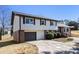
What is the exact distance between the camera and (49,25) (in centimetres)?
565

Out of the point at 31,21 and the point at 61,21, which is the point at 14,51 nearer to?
the point at 31,21

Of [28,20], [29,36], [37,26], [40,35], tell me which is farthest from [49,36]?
[28,20]

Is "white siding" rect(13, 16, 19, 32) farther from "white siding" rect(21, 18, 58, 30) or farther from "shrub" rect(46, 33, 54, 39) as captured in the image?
"shrub" rect(46, 33, 54, 39)

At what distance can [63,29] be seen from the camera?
5.67 m

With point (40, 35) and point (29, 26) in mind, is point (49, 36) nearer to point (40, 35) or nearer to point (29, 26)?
point (40, 35)

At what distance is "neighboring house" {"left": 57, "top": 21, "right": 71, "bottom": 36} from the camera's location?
5617 millimetres

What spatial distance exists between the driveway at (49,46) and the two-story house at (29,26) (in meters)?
0.15

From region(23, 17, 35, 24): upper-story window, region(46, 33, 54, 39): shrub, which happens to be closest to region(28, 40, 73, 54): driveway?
region(46, 33, 54, 39): shrub

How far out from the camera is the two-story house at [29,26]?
543 centimetres

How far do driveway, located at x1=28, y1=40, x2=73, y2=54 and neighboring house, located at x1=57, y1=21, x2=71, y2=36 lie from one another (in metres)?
0.30

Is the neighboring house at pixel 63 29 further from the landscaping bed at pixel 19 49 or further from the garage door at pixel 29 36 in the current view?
the landscaping bed at pixel 19 49
